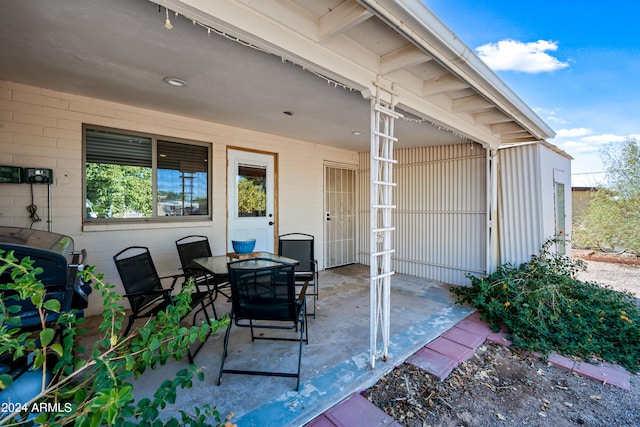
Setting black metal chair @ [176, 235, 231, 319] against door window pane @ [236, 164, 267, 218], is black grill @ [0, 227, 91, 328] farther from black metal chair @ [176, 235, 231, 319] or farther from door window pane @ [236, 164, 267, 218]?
door window pane @ [236, 164, 267, 218]

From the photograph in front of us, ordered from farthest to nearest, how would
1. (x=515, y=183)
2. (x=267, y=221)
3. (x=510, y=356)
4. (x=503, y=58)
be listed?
(x=503, y=58), (x=267, y=221), (x=515, y=183), (x=510, y=356)

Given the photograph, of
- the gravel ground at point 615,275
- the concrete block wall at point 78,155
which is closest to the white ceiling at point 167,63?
the concrete block wall at point 78,155

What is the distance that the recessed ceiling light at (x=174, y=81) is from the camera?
262cm

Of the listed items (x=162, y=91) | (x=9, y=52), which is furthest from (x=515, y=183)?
(x=9, y=52)

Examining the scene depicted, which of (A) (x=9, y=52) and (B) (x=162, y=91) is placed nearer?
(A) (x=9, y=52)

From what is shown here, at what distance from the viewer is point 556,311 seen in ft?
10.6

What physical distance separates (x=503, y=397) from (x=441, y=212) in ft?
11.1

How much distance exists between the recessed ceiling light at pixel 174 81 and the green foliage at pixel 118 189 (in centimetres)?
142

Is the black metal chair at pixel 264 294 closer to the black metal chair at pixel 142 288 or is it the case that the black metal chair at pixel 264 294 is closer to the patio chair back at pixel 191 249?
the black metal chair at pixel 142 288

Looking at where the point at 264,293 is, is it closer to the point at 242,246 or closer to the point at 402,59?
the point at 242,246

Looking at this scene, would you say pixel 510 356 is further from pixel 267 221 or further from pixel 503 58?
pixel 503 58

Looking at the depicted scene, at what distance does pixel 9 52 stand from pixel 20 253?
1755mm

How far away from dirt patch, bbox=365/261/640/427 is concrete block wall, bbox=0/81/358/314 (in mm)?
3177

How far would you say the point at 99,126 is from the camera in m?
3.25
